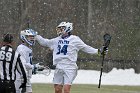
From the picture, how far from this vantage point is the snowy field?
33831 millimetres

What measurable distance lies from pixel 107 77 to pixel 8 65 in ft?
83.4

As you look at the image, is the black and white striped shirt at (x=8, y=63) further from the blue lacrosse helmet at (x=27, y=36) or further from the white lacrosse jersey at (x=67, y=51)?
the white lacrosse jersey at (x=67, y=51)

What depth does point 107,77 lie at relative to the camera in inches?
1447

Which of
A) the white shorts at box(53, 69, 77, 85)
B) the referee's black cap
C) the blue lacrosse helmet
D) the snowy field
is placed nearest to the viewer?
the referee's black cap

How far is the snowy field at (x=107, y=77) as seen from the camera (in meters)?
33.8

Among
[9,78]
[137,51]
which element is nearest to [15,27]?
[137,51]

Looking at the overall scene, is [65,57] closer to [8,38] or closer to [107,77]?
[8,38]

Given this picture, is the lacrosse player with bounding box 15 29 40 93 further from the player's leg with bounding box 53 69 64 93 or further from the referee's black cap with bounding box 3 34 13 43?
the referee's black cap with bounding box 3 34 13 43

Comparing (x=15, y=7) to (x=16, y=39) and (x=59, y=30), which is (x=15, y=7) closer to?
(x=16, y=39)

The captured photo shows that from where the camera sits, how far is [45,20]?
41844 millimetres

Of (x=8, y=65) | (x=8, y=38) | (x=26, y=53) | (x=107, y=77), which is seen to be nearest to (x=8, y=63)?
(x=8, y=65)

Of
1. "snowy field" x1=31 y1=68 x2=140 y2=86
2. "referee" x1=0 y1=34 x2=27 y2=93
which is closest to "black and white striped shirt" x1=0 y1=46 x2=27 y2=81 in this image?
"referee" x1=0 y1=34 x2=27 y2=93

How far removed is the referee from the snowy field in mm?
21281

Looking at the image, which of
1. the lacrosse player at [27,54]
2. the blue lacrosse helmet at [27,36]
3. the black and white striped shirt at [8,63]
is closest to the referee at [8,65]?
the black and white striped shirt at [8,63]
